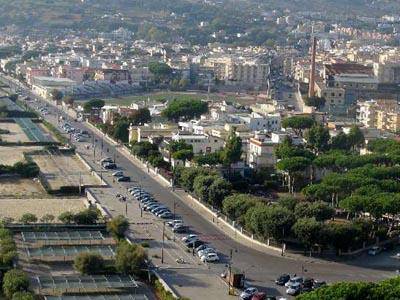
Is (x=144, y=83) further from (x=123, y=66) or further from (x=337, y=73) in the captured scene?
(x=337, y=73)

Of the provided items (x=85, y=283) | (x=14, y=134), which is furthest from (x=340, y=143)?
(x=85, y=283)

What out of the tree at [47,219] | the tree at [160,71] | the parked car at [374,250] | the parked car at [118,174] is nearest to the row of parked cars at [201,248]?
the tree at [47,219]

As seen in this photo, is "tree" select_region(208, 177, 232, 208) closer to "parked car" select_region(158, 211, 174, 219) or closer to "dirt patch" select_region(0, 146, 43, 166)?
"parked car" select_region(158, 211, 174, 219)

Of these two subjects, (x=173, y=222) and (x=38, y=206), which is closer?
(x=173, y=222)

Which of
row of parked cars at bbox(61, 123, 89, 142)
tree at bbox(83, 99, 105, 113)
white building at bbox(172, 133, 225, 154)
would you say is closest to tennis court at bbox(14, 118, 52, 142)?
row of parked cars at bbox(61, 123, 89, 142)

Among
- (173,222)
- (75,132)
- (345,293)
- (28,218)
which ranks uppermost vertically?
(345,293)

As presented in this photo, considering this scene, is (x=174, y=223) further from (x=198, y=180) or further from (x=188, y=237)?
(x=198, y=180)

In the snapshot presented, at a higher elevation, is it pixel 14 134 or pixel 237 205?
pixel 237 205

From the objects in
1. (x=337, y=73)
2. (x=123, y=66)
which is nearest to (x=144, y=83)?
(x=123, y=66)
